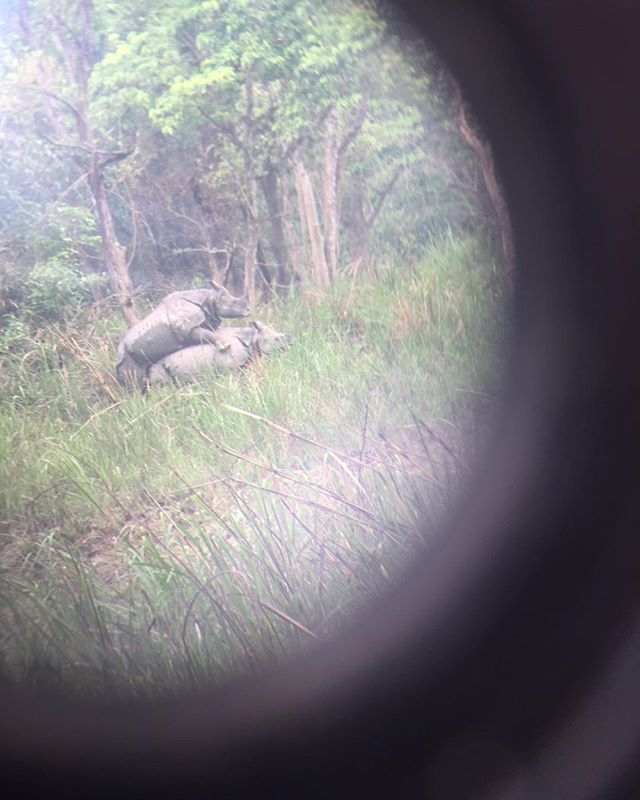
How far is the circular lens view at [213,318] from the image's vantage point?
1837 millimetres

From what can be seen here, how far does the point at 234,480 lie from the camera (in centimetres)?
194

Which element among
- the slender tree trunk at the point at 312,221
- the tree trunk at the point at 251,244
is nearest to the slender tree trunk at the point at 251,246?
the tree trunk at the point at 251,244

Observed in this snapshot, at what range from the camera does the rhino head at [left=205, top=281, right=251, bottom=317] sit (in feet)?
6.33

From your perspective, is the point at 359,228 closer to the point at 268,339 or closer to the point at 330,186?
the point at 330,186

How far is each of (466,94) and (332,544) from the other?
128 centimetres

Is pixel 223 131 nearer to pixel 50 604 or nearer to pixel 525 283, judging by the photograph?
pixel 525 283

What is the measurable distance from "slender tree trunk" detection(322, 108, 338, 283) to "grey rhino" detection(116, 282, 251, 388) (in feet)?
0.94

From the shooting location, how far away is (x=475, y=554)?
202 centimetres

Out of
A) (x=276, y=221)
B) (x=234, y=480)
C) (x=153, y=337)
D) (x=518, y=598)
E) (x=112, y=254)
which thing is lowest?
(x=518, y=598)

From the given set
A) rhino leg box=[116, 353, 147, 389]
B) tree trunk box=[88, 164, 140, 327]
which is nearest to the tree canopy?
tree trunk box=[88, 164, 140, 327]

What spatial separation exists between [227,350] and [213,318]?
0.32 ft

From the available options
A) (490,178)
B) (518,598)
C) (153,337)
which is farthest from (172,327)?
(518,598)

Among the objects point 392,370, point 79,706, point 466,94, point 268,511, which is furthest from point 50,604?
point 466,94

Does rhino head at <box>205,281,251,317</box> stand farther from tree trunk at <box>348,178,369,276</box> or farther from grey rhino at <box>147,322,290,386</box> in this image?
tree trunk at <box>348,178,369,276</box>
